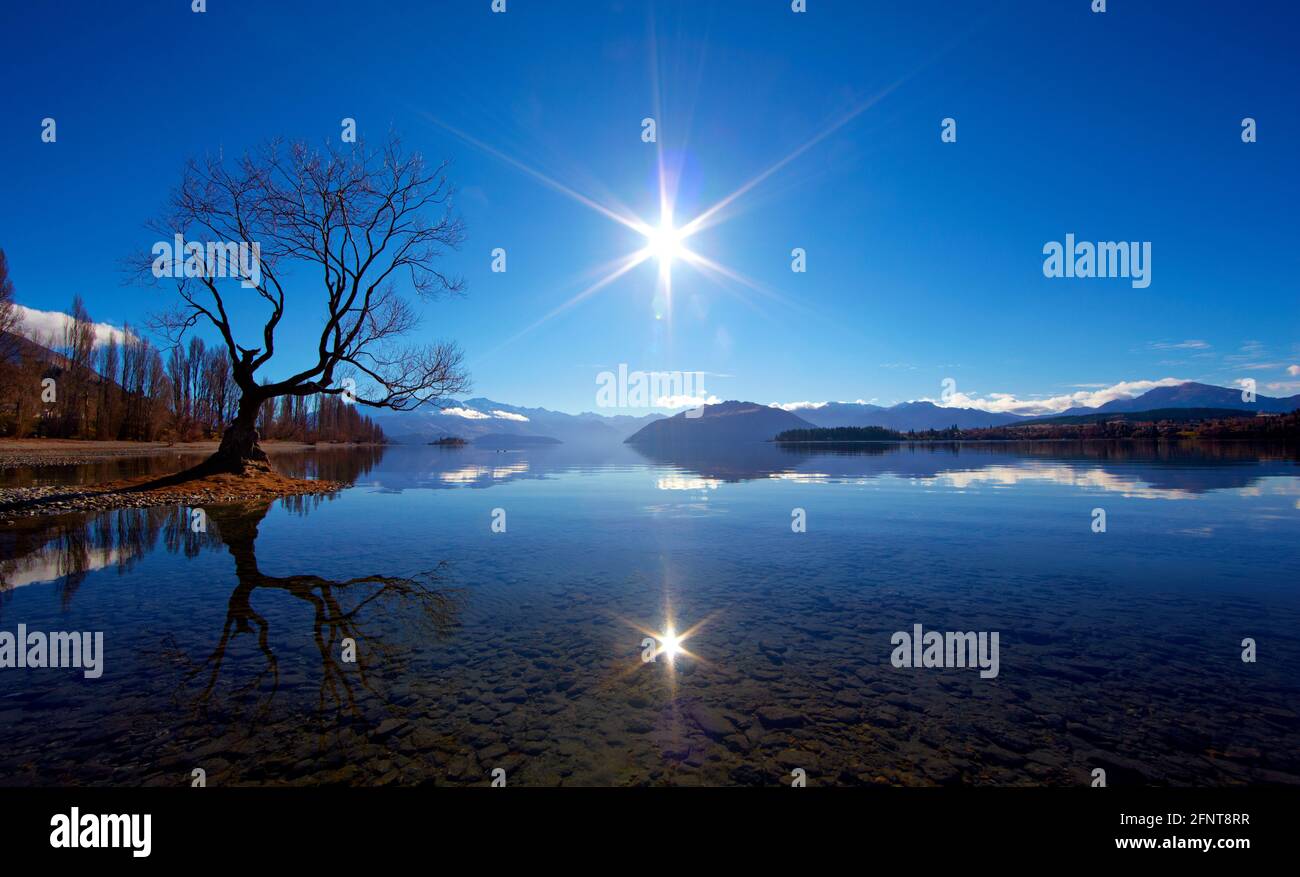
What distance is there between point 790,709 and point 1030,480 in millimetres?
41881

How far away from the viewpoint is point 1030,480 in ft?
129

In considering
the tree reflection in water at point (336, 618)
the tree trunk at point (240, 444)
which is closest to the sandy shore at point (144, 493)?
the tree trunk at point (240, 444)

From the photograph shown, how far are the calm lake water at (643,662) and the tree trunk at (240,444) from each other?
1452cm

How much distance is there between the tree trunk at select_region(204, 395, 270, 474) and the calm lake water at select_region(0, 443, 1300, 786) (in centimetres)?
1452

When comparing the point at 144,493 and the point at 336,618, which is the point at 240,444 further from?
the point at 336,618

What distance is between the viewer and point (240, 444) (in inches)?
1292

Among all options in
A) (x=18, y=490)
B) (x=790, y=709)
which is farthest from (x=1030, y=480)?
(x=18, y=490)

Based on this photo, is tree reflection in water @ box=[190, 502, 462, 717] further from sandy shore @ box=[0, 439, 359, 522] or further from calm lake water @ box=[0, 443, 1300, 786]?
sandy shore @ box=[0, 439, 359, 522]

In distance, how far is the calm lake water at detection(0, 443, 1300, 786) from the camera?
5.82 meters

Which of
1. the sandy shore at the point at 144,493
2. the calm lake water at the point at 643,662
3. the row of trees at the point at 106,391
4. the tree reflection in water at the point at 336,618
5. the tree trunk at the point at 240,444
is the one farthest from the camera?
the row of trees at the point at 106,391

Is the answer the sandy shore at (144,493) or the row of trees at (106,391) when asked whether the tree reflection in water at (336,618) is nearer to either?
the sandy shore at (144,493)

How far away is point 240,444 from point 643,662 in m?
35.2

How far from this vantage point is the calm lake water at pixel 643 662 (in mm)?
5824
